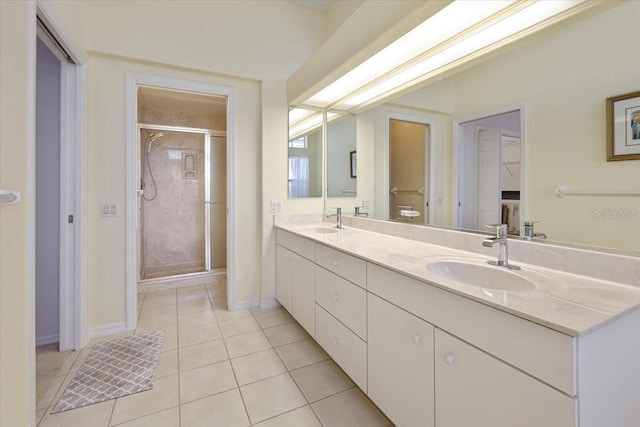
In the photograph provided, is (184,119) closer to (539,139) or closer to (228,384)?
(228,384)

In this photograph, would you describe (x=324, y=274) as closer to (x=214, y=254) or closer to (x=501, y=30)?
(x=501, y=30)

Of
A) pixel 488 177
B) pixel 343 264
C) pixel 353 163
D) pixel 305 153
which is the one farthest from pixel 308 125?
pixel 488 177

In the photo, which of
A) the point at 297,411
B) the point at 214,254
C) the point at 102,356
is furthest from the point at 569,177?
the point at 214,254

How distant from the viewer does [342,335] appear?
1.65 meters

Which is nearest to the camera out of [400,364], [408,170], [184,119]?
[400,364]

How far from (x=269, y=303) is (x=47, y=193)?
194 centimetres

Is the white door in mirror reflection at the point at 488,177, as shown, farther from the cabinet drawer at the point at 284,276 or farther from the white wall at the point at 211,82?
the white wall at the point at 211,82

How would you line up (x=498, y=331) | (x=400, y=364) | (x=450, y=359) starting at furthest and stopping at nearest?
(x=400, y=364) → (x=450, y=359) → (x=498, y=331)

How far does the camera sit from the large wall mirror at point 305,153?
291 cm

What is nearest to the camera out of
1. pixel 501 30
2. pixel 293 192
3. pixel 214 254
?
pixel 501 30

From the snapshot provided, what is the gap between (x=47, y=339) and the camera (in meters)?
2.17

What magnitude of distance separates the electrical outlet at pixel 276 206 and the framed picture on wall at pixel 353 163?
0.76 metres

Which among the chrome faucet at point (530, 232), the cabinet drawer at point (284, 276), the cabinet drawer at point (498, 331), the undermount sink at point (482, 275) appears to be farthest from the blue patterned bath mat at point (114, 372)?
the chrome faucet at point (530, 232)
